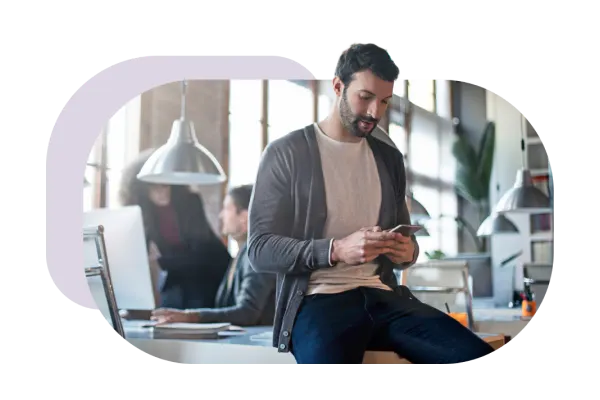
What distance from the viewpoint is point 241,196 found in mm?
1569

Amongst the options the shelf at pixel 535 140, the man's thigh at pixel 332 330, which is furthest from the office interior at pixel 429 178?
the man's thigh at pixel 332 330

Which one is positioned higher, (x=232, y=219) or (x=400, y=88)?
(x=400, y=88)

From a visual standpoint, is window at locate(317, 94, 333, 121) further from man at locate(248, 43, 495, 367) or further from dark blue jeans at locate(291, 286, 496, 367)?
dark blue jeans at locate(291, 286, 496, 367)

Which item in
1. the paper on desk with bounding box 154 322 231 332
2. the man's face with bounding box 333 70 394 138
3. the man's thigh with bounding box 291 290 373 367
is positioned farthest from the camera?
the paper on desk with bounding box 154 322 231 332

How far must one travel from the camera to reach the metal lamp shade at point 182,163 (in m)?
1.63

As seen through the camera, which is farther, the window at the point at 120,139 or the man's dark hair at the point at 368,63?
the window at the point at 120,139

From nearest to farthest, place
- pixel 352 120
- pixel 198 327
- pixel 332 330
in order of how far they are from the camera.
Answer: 1. pixel 332 330
2. pixel 352 120
3. pixel 198 327

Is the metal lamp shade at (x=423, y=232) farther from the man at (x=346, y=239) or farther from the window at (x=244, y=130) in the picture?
the window at (x=244, y=130)

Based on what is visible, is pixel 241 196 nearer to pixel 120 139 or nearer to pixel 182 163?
pixel 182 163

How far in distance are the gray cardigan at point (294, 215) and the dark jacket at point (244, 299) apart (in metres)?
0.04

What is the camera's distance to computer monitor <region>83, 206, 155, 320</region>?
1666 mm

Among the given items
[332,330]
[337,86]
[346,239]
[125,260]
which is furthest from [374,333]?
[125,260]

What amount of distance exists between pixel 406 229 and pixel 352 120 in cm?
26

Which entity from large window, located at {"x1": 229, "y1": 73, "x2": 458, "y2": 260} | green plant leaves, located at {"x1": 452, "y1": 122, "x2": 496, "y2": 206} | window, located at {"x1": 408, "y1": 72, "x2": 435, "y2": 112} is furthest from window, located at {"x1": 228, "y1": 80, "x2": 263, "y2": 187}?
green plant leaves, located at {"x1": 452, "y1": 122, "x2": 496, "y2": 206}
